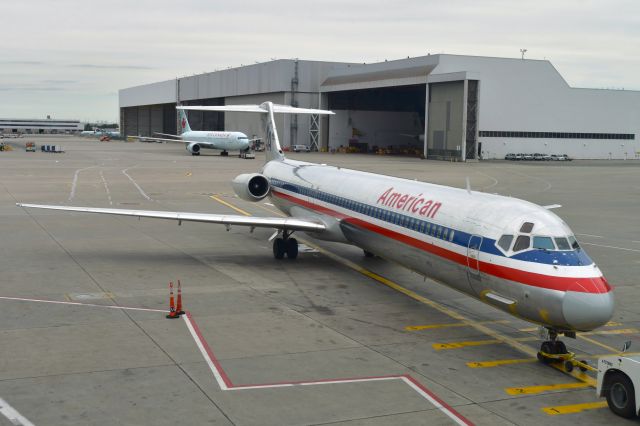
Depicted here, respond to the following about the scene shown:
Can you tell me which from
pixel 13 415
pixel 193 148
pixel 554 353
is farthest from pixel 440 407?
pixel 193 148

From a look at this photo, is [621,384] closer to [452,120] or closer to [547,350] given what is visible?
[547,350]

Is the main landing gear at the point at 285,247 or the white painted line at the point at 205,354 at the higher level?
the main landing gear at the point at 285,247

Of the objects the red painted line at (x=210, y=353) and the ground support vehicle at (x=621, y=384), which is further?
the red painted line at (x=210, y=353)

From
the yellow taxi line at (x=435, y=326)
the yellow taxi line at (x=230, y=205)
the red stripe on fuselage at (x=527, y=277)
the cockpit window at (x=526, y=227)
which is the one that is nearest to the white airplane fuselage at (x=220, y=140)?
the yellow taxi line at (x=230, y=205)

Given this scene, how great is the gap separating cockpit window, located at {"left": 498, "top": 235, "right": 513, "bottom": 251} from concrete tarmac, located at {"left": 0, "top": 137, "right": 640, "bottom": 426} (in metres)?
2.21

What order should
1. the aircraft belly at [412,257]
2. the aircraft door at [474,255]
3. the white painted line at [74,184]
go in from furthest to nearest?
the white painted line at [74,184], the aircraft belly at [412,257], the aircraft door at [474,255]

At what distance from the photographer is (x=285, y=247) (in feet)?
75.3

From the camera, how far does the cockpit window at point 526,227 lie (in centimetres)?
1308

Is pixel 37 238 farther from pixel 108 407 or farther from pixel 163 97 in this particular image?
pixel 163 97

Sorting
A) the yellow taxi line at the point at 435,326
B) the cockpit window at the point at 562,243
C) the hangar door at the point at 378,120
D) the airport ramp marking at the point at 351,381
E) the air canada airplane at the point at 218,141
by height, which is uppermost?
the hangar door at the point at 378,120

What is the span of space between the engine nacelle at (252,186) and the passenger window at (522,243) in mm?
15112

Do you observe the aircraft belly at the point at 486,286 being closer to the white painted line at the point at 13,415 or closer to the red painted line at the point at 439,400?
the red painted line at the point at 439,400

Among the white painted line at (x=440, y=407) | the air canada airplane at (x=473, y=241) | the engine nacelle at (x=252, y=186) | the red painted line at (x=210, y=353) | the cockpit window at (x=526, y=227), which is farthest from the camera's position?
the engine nacelle at (x=252, y=186)

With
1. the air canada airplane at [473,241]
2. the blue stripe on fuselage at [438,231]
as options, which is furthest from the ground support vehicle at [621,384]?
the blue stripe on fuselage at [438,231]
